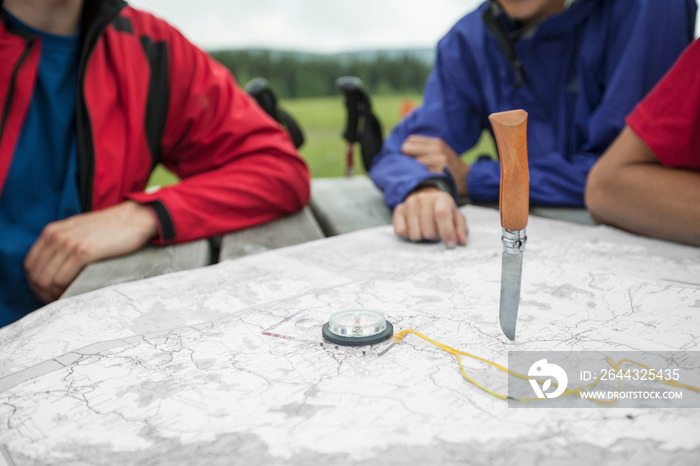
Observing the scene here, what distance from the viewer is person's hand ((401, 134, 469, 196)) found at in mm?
1632

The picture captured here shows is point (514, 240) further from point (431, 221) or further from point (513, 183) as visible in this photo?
point (431, 221)

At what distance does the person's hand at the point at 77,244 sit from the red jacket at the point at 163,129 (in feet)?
0.19

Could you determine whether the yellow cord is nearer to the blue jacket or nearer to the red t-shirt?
the red t-shirt

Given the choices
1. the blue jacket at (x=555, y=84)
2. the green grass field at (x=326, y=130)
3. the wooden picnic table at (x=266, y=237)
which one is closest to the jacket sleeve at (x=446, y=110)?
the blue jacket at (x=555, y=84)

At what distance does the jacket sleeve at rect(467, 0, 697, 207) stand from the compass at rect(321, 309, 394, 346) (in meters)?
0.93

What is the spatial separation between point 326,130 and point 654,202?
20.2 feet

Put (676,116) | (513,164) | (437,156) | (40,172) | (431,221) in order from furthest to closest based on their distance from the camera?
Answer: (437,156), (40,172), (431,221), (676,116), (513,164)

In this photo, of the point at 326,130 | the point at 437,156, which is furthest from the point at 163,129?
the point at 326,130

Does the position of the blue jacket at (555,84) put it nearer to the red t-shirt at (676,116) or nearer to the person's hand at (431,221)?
the person's hand at (431,221)

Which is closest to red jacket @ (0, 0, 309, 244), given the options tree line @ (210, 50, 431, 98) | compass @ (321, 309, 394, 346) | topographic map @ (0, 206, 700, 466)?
topographic map @ (0, 206, 700, 466)

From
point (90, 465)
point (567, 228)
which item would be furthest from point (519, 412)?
point (567, 228)

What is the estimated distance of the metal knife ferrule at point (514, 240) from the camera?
0.63 metres

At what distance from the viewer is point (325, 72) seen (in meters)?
7.85

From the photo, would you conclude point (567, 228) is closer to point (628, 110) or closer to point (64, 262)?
point (628, 110)
